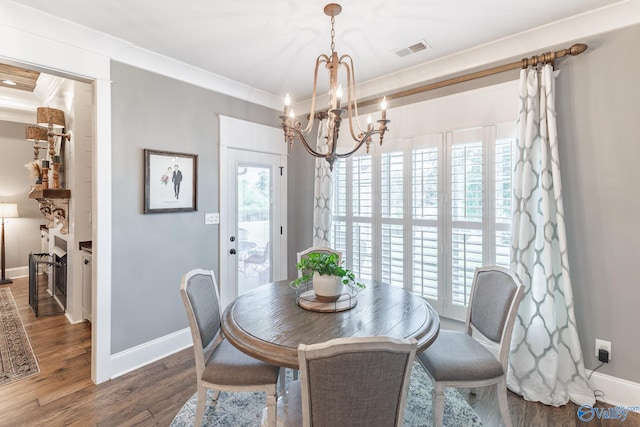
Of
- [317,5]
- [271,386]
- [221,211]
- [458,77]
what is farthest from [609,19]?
[221,211]

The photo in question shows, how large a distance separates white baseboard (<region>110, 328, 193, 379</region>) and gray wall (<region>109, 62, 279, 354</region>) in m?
0.05

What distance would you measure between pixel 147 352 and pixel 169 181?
1504mm

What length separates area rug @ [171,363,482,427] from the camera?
75.5 inches

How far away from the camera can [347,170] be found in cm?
342

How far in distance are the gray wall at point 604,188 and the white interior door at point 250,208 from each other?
109 inches

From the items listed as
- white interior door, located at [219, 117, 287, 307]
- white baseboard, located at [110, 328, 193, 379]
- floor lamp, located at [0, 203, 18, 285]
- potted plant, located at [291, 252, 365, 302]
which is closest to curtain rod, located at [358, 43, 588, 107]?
white interior door, located at [219, 117, 287, 307]

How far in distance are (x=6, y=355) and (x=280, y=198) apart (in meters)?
2.92

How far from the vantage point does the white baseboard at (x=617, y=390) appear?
6.54ft

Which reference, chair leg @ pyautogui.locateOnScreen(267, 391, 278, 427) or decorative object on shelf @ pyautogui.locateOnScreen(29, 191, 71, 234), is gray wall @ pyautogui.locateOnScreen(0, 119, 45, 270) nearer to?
decorative object on shelf @ pyautogui.locateOnScreen(29, 191, 71, 234)

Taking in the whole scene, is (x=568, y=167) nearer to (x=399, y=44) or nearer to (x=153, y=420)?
(x=399, y=44)

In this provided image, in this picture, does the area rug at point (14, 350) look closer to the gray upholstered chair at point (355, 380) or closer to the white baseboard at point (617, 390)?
the gray upholstered chair at point (355, 380)

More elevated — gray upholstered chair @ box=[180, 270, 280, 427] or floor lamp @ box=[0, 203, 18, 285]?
floor lamp @ box=[0, 203, 18, 285]

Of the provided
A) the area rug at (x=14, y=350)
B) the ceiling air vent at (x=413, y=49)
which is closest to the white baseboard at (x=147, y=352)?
the area rug at (x=14, y=350)

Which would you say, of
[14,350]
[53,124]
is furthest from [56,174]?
[14,350]
